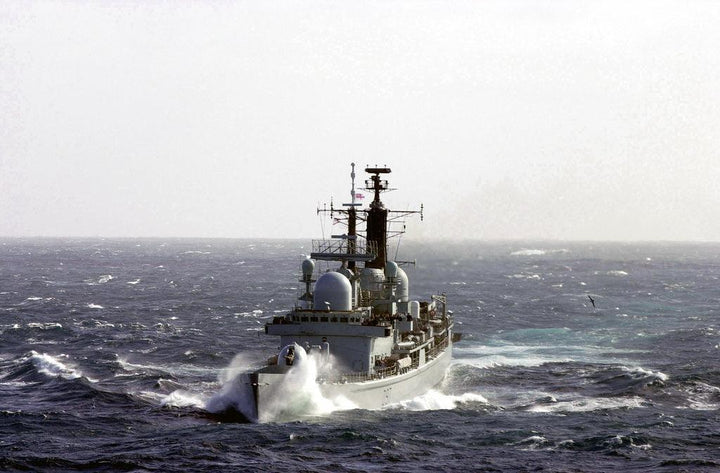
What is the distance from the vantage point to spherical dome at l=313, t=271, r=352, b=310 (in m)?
56.1

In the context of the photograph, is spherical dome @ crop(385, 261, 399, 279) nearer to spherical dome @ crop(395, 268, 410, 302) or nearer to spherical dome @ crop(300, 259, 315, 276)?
spherical dome @ crop(395, 268, 410, 302)

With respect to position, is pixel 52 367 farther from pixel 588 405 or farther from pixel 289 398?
pixel 588 405

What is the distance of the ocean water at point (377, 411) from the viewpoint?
43.2 m

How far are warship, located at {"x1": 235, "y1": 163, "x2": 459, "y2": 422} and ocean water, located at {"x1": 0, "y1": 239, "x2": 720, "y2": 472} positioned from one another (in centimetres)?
106

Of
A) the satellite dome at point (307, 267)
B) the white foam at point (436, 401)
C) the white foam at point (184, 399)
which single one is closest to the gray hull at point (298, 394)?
the white foam at point (436, 401)

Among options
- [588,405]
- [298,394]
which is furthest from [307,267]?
[588,405]

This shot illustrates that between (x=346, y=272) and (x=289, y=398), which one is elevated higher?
(x=346, y=272)

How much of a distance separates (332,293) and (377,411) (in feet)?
26.7

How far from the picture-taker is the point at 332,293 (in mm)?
56094

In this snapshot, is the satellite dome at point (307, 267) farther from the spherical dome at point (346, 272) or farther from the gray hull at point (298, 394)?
the gray hull at point (298, 394)

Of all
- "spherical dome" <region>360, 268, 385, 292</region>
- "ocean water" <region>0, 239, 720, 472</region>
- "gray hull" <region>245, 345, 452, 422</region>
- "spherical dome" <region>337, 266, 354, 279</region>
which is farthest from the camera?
"spherical dome" <region>360, 268, 385, 292</region>

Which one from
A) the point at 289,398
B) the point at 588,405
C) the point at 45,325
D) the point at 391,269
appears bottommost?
the point at 588,405

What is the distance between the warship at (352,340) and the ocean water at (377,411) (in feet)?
3.46

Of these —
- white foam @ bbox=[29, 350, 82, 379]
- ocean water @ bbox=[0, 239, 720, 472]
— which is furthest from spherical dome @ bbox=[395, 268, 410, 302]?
white foam @ bbox=[29, 350, 82, 379]
